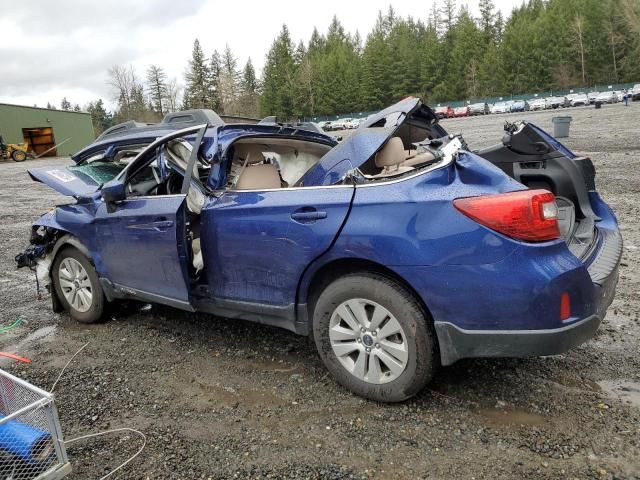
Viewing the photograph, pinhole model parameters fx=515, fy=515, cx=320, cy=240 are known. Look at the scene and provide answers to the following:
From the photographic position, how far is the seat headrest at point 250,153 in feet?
14.5

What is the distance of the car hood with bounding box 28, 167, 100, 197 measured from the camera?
4562mm

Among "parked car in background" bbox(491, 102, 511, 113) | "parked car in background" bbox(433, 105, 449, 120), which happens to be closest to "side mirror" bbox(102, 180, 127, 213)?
"parked car in background" bbox(433, 105, 449, 120)

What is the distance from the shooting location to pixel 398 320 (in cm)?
287

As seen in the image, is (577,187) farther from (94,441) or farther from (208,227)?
(94,441)

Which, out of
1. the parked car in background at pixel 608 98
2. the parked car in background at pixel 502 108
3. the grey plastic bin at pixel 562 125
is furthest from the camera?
the parked car in background at pixel 502 108

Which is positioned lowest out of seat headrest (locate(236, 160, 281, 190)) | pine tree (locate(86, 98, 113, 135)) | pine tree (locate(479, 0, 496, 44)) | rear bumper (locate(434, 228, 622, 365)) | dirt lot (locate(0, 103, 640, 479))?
dirt lot (locate(0, 103, 640, 479))

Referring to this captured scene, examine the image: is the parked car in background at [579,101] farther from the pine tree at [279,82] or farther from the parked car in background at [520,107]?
the pine tree at [279,82]

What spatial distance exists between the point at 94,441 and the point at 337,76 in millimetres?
96186

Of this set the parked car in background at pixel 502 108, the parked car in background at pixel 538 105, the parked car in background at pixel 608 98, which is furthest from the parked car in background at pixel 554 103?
the parked car in background at pixel 608 98

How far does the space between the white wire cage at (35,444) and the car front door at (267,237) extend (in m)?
1.43

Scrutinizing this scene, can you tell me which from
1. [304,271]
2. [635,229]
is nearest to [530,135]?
[304,271]

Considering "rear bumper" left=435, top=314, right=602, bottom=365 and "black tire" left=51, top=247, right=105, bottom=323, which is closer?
"rear bumper" left=435, top=314, right=602, bottom=365

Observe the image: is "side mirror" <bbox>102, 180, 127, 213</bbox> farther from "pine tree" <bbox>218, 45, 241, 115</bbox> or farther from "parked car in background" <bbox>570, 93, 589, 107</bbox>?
"pine tree" <bbox>218, 45, 241, 115</bbox>

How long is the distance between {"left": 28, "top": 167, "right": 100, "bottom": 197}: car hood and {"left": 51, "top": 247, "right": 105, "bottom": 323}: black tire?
54cm
